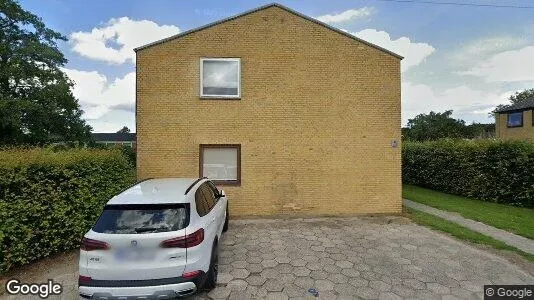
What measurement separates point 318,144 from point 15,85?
2654 centimetres

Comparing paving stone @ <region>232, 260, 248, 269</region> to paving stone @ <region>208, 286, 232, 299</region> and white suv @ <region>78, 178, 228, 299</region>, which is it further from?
white suv @ <region>78, 178, 228, 299</region>

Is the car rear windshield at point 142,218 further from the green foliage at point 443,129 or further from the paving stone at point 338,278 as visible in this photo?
the green foliage at point 443,129

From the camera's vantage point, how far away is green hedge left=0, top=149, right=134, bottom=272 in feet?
16.9

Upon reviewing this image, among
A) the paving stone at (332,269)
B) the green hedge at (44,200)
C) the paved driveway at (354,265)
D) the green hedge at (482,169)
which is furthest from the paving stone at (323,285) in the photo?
the green hedge at (482,169)

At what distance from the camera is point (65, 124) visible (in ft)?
88.8

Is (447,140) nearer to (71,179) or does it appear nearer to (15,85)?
(71,179)

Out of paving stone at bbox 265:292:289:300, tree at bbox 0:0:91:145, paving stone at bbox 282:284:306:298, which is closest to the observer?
paving stone at bbox 265:292:289:300

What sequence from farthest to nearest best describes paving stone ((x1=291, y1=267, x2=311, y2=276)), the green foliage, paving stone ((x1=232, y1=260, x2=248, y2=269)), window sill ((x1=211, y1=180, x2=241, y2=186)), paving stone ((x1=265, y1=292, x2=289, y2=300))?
1. the green foliage
2. window sill ((x1=211, y1=180, x2=241, y2=186))
3. paving stone ((x1=232, y1=260, x2=248, y2=269))
4. paving stone ((x1=291, y1=267, x2=311, y2=276))
5. paving stone ((x1=265, y1=292, x2=289, y2=300))

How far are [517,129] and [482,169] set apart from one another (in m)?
18.9

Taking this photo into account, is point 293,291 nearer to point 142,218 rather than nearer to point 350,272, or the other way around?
point 350,272

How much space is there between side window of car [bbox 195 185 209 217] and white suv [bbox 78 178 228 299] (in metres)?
0.35

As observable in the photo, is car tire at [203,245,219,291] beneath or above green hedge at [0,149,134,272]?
beneath

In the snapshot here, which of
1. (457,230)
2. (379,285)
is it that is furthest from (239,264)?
(457,230)

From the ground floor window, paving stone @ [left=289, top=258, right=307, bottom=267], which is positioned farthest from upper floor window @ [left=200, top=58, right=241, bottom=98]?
paving stone @ [left=289, top=258, right=307, bottom=267]
